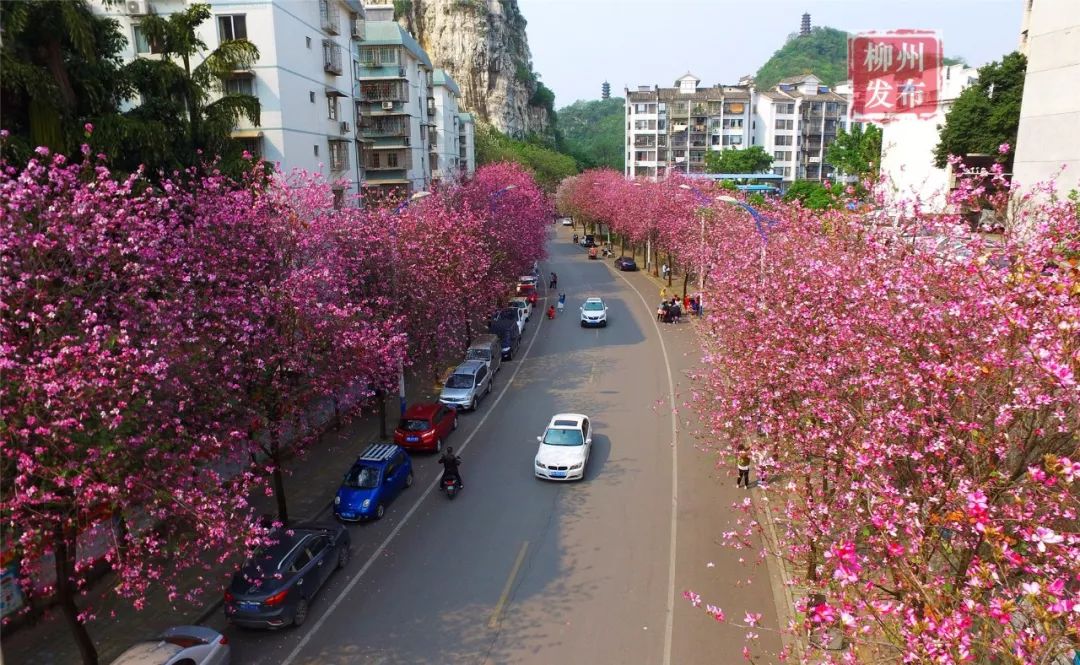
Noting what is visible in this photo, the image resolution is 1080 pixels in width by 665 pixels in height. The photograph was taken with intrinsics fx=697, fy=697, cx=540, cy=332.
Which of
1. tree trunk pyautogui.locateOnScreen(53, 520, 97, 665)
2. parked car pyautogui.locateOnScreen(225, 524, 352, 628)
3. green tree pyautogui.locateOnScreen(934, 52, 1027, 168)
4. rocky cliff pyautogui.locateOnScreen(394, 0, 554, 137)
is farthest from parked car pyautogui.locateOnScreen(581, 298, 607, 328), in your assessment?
rocky cliff pyautogui.locateOnScreen(394, 0, 554, 137)

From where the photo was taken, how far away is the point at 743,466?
60.6 ft

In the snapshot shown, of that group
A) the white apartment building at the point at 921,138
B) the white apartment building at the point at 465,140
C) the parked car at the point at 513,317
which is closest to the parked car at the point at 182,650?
the parked car at the point at 513,317

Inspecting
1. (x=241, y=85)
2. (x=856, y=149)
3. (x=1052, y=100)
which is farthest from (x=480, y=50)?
(x=1052, y=100)

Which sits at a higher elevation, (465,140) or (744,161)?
(465,140)

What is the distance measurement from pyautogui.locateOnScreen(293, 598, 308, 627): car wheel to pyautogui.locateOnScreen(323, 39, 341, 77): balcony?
27884 millimetres

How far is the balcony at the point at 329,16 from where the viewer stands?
33.8m

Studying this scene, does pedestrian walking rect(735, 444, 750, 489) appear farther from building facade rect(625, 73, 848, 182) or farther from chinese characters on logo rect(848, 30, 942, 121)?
building facade rect(625, 73, 848, 182)

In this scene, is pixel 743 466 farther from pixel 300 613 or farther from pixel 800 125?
pixel 800 125

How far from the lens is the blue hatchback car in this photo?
17828mm

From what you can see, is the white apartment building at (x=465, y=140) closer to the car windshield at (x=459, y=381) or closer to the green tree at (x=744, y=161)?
the green tree at (x=744, y=161)

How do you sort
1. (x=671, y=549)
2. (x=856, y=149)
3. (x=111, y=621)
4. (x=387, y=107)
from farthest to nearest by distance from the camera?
(x=856, y=149) → (x=387, y=107) → (x=671, y=549) → (x=111, y=621)

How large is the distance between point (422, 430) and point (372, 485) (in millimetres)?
4488

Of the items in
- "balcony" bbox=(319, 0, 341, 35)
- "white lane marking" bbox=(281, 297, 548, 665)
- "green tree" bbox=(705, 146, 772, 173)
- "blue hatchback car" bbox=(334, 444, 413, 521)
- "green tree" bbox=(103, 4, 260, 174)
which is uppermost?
"balcony" bbox=(319, 0, 341, 35)

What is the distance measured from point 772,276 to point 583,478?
802cm
